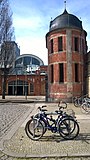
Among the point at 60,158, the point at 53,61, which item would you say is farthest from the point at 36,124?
the point at 53,61

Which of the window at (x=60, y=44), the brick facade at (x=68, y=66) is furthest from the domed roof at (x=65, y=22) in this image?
the window at (x=60, y=44)

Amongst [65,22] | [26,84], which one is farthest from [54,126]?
[26,84]

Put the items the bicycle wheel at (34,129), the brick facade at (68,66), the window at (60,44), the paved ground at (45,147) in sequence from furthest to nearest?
the window at (60,44) → the brick facade at (68,66) → the bicycle wheel at (34,129) → the paved ground at (45,147)

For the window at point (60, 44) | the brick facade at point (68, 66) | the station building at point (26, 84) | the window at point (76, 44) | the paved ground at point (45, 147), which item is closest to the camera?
the paved ground at point (45, 147)

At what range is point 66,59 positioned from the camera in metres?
29.0

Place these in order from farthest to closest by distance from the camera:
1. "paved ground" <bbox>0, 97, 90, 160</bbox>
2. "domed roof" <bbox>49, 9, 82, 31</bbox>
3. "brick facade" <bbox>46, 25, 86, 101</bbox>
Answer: "domed roof" <bbox>49, 9, 82, 31</bbox> < "brick facade" <bbox>46, 25, 86, 101</bbox> < "paved ground" <bbox>0, 97, 90, 160</bbox>

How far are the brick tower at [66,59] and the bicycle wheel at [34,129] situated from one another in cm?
2058

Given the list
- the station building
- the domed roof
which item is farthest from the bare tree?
the station building

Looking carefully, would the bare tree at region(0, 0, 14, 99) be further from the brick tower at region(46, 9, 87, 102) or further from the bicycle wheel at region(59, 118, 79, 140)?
the bicycle wheel at region(59, 118, 79, 140)

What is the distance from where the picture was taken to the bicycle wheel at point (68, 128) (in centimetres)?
790

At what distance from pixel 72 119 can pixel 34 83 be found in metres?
48.3

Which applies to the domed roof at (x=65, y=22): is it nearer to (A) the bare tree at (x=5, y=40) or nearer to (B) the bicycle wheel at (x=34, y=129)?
(A) the bare tree at (x=5, y=40)

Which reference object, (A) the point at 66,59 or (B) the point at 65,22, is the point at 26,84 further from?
(B) the point at 65,22

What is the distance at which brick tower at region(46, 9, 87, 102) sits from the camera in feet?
94.6
